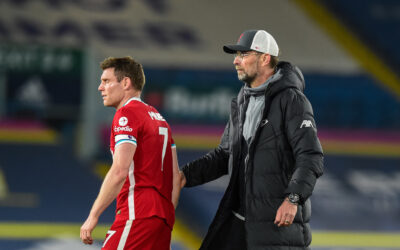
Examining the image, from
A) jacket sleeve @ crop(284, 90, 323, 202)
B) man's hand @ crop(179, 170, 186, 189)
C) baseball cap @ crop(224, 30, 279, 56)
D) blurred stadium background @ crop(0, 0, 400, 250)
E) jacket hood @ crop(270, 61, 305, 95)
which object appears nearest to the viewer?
jacket sleeve @ crop(284, 90, 323, 202)

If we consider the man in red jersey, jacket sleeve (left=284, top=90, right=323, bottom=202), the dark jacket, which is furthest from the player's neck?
jacket sleeve (left=284, top=90, right=323, bottom=202)

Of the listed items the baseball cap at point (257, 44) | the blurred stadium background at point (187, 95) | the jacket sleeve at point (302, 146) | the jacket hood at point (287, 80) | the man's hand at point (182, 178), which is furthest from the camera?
the blurred stadium background at point (187, 95)

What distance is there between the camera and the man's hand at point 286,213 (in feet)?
11.8

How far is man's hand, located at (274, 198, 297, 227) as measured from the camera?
11.8ft

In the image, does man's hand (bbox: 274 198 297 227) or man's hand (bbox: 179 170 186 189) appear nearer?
man's hand (bbox: 274 198 297 227)

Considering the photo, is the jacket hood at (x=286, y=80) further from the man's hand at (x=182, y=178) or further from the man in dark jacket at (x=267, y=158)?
the man's hand at (x=182, y=178)

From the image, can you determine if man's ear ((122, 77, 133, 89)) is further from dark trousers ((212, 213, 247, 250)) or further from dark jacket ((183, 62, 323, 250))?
dark trousers ((212, 213, 247, 250))

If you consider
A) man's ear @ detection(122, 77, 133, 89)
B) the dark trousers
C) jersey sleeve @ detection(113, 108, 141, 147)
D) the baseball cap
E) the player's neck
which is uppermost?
the baseball cap

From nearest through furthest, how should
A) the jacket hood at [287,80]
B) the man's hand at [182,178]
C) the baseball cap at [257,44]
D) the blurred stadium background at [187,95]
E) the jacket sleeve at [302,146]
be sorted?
1. the jacket sleeve at [302,146]
2. the jacket hood at [287,80]
3. the baseball cap at [257,44]
4. the man's hand at [182,178]
5. the blurred stadium background at [187,95]

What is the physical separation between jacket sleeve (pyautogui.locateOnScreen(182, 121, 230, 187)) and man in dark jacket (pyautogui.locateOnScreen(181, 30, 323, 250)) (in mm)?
164

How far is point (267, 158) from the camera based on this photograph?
379 centimetres

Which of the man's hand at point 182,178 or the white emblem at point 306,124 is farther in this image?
the man's hand at point 182,178

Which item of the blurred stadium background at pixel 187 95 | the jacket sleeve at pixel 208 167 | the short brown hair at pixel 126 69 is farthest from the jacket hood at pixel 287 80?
the blurred stadium background at pixel 187 95

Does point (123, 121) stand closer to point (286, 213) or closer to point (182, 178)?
point (182, 178)
